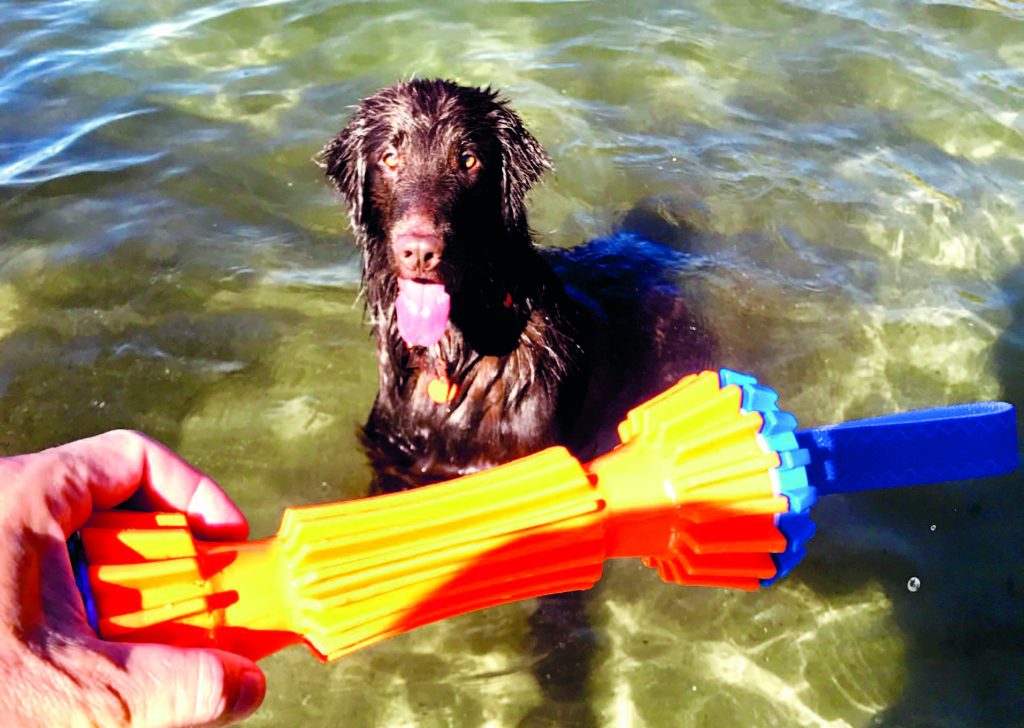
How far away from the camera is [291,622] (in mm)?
2127

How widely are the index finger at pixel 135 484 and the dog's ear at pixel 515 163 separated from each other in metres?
2.17

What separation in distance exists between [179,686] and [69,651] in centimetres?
22

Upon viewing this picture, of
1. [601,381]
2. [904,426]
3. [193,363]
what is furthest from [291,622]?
[193,363]

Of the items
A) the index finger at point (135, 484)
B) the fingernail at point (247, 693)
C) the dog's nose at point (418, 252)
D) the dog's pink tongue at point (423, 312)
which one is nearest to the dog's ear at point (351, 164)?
the dog's pink tongue at point (423, 312)

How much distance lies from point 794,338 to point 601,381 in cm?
156

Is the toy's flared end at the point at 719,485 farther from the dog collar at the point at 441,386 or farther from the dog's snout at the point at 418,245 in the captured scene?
the dog collar at the point at 441,386

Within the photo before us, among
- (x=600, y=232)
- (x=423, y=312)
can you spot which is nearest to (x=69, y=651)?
(x=423, y=312)

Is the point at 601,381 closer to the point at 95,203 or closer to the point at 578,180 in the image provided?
the point at 578,180

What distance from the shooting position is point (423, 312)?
12.0ft

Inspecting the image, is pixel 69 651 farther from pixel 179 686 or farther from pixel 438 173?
pixel 438 173

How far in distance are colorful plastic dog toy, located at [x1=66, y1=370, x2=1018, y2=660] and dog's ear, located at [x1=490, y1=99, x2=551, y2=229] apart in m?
1.62

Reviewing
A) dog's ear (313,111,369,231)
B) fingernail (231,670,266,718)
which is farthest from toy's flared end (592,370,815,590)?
dog's ear (313,111,369,231)

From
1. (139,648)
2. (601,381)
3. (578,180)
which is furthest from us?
(578,180)

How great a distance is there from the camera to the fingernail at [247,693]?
1813 mm
